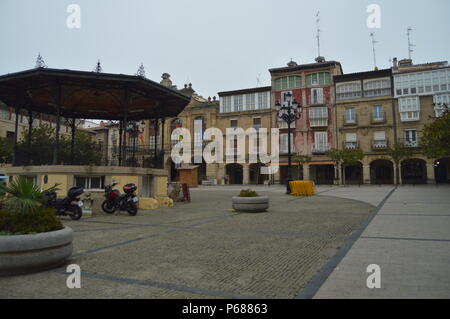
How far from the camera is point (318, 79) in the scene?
39594mm

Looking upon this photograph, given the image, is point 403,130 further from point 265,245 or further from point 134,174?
point 265,245

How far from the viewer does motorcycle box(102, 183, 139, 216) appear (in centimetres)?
977

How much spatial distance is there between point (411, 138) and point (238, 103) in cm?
2226

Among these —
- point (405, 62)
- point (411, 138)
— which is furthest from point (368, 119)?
point (405, 62)

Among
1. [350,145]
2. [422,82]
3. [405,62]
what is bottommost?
[350,145]

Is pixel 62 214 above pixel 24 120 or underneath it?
underneath

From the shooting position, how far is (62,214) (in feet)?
29.7

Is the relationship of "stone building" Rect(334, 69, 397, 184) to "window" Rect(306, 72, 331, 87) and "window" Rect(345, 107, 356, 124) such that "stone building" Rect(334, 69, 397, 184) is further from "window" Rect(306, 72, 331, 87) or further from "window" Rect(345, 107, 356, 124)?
"window" Rect(306, 72, 331, 87)

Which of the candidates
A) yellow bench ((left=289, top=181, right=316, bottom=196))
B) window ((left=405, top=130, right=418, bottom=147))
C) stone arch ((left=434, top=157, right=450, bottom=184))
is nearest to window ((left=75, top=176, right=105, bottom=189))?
yellow bench ((left=289, top=181, right=316, bottom=196))

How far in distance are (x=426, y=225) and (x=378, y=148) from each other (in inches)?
1272

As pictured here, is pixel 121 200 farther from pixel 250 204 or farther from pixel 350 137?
pixel 350 137
